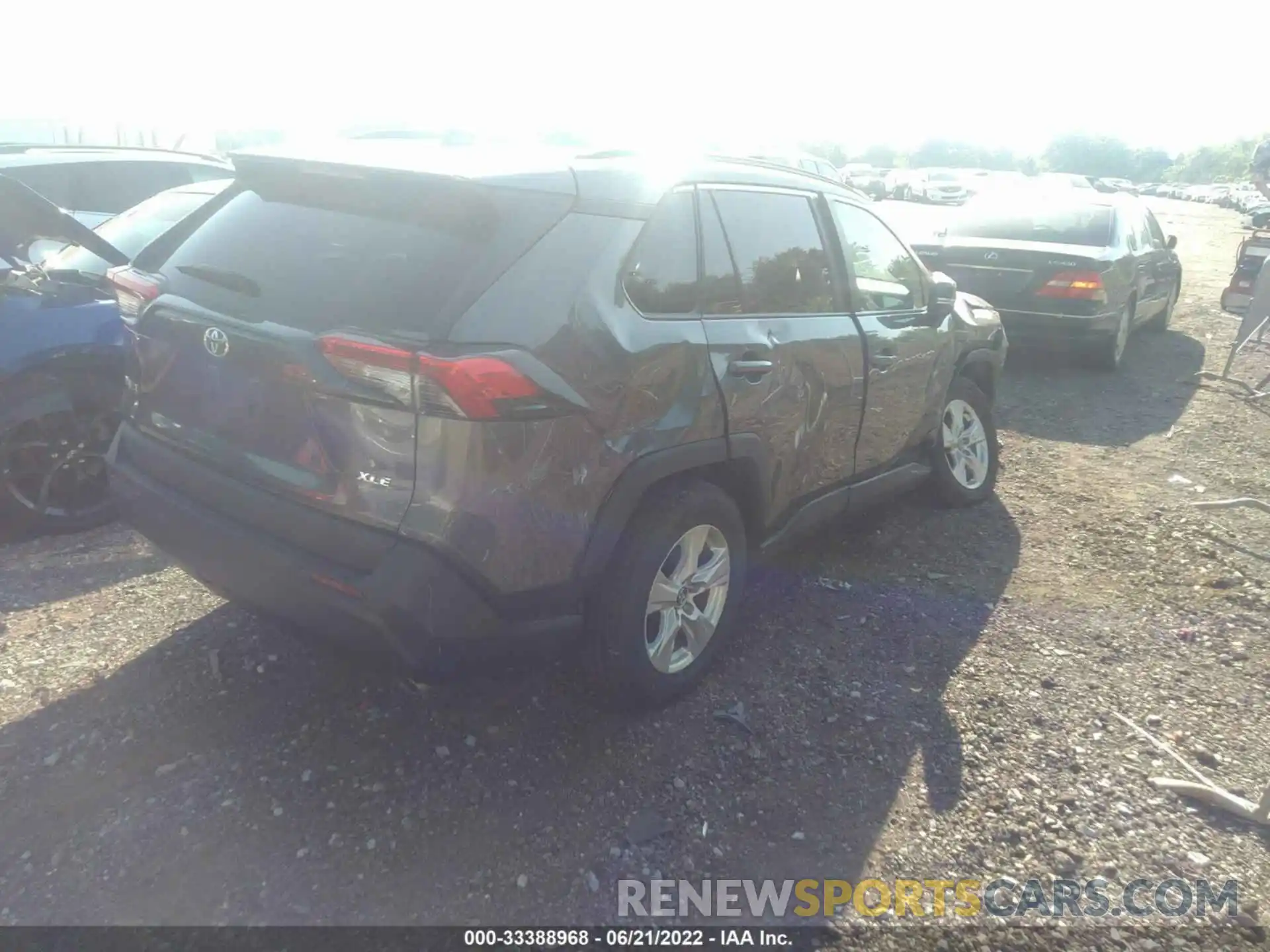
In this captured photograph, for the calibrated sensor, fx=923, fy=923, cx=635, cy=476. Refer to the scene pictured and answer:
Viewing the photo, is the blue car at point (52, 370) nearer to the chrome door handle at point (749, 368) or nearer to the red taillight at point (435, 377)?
the red taillight at point (435, 377)

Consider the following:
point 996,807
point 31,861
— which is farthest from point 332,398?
point 996,807

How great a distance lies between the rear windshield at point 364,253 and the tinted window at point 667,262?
0.31 m

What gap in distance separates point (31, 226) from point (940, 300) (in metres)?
4.25

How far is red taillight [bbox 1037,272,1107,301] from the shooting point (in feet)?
26.0

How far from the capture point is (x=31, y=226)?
165 inches

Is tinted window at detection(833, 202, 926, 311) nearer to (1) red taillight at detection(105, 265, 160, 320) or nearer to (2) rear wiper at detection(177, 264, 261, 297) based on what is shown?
(2) rear wiper at detection(177, 264, 261, 297)

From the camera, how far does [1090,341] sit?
809 cm

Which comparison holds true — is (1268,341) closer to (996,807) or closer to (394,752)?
(996,807)

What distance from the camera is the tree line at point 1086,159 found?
59.6 metres

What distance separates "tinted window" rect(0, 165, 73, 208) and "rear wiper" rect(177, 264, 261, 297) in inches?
145

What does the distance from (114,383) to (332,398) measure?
2533 mm

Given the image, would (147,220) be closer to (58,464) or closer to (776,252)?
(58,464)

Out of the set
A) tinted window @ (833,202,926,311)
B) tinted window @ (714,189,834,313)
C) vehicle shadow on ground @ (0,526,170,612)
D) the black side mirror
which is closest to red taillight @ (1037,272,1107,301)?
the black side mirror

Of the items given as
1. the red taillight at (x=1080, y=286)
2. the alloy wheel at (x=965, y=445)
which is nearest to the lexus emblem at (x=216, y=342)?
the alloy wheel at (x=965, y=445)
